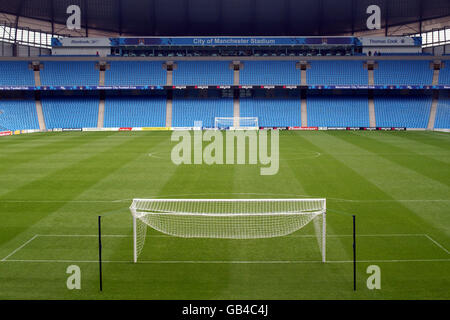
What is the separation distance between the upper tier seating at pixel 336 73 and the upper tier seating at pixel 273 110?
12.1ft

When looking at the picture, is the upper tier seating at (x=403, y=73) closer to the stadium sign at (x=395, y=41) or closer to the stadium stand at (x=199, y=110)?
the stadium sign at (x=395, y=41)

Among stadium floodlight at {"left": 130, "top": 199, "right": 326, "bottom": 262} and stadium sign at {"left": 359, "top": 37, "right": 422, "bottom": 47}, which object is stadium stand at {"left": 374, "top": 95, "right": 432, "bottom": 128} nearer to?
stadium sign at {"left": 359, "top": 37, "right": 422, "bottom": 47}

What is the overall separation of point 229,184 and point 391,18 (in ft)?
163

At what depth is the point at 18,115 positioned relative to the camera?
58719mm

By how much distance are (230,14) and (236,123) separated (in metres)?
14.8

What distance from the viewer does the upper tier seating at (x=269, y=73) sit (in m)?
62.4

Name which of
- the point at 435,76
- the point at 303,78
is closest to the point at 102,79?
the point at 303,78

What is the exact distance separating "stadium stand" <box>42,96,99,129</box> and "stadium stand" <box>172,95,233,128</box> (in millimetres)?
10110

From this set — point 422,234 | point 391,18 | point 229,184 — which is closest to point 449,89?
point 391,18

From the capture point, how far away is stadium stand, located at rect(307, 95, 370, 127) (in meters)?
59.9

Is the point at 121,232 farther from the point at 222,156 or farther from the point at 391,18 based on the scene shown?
the point at 391,18

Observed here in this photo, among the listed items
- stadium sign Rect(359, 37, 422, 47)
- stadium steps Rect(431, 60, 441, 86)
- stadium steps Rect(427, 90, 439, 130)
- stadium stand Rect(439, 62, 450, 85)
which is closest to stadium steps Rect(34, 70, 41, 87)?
stadium sign Rect(359, 37, 422, 47)

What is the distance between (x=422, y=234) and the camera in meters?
15.1
